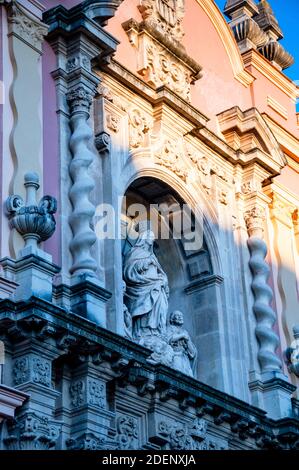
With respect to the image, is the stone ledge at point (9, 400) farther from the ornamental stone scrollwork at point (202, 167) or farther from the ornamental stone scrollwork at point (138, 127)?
the ornamental stone scrollwork at point (202, 167)

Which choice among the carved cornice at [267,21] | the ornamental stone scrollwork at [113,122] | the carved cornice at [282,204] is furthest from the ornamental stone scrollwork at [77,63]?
the carved cornice at [267,21]

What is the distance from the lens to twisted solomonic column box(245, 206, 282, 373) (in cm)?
1575

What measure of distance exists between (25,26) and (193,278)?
4062mm

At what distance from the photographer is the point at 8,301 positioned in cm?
1161

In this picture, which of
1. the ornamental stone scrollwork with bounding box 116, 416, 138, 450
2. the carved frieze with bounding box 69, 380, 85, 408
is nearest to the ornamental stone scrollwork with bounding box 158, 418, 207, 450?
the ornamental stone scrollwork with bounding box 116, 416, 138, 450

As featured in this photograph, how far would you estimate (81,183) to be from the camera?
1345cm

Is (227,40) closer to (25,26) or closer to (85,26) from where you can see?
(85,26)

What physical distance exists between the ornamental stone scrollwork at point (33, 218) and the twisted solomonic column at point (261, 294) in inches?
171

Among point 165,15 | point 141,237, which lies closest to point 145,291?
point 141,237

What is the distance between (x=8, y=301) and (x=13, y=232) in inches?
41.9

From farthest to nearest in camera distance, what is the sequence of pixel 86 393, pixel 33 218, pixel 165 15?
pixel 165 15, pixel 33 218, pixel 86 393

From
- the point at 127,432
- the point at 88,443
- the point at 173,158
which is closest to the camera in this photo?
the point at 88,443

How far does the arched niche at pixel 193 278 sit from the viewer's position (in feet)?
50.0
